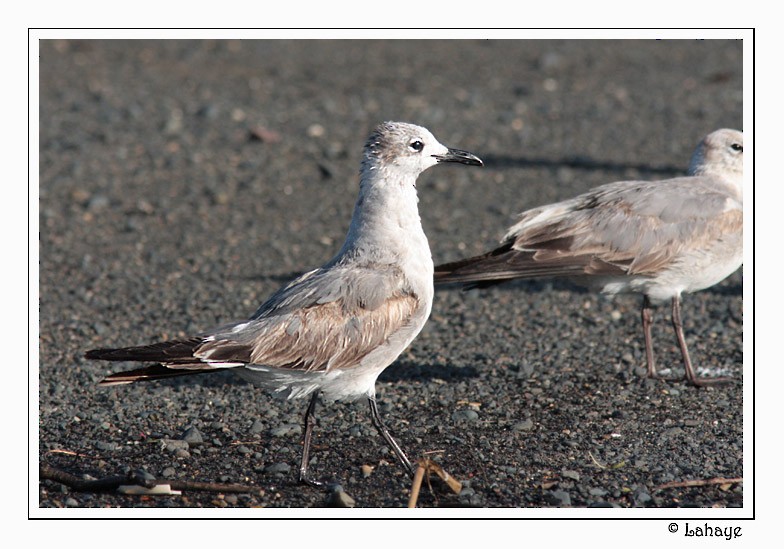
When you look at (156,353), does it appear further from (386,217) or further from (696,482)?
(696,482)

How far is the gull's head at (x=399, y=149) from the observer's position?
603 centimetres

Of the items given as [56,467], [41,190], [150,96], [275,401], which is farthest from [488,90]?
[56,467]

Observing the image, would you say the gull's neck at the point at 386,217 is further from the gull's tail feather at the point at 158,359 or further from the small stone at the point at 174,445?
the small stone at the point at 174,445

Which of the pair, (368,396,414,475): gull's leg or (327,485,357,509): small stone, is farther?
(368,396,414,475): gull's leg

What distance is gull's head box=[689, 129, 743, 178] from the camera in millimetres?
7805

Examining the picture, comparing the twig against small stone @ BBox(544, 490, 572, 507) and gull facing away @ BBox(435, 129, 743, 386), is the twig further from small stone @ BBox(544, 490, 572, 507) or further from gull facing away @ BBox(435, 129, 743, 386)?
gull facing away @ BBox(435, 129, 743, 386)

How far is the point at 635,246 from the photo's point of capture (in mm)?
7355

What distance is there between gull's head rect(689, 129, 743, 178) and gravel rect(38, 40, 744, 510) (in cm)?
118

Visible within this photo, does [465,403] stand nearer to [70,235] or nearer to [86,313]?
[86,313]

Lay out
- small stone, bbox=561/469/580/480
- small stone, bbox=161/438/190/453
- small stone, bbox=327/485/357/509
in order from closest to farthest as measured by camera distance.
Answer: small stone, bbox=327/485/357/509, small stone, bbox=561/469/580/480, small stone, bbox=161/438/190/453

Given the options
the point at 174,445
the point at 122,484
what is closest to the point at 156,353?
the point at 122,484

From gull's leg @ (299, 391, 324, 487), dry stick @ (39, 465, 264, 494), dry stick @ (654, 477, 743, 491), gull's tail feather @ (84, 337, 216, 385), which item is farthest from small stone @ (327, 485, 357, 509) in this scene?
dry stick @ (654, 477, 743, 491)

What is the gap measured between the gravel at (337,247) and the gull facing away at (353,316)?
1.92ft

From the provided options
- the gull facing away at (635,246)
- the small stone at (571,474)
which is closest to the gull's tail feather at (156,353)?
the small stone at (571,474)
